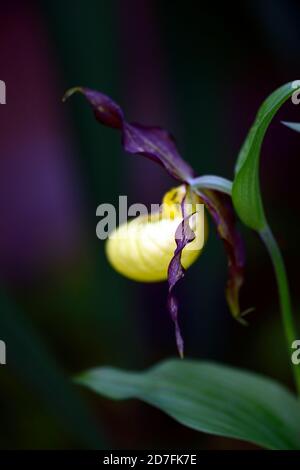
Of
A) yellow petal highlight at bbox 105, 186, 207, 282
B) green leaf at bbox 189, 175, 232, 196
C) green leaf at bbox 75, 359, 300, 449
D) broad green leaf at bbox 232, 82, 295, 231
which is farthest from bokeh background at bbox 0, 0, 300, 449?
broad green leaf at bbox 232, 82, 295, 231

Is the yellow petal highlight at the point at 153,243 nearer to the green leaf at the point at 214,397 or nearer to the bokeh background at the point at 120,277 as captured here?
the green leaf at the point at 214,397

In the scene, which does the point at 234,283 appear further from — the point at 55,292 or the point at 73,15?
the point at 55,292

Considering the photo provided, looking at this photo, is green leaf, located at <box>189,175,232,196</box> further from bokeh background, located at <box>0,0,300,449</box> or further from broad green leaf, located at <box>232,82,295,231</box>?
bokeh background, located at <box>0,0,300,449</box>

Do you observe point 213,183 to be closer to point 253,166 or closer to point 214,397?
point 253,166

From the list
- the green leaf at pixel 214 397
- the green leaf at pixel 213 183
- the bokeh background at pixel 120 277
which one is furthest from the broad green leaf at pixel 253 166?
the bokeh background at pixel 120 277
